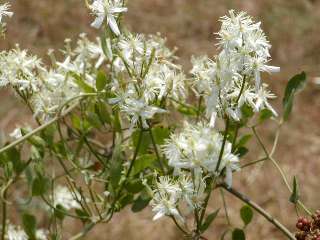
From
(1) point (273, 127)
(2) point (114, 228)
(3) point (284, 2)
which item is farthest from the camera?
(3) point (284, 2)

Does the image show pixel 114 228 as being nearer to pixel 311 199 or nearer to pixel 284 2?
pixel 311 199

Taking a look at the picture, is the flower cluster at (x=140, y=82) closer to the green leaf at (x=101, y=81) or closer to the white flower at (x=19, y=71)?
the green leaf at (x=101, y=81)

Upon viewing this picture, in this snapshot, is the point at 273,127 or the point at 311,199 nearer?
the point at 311,199

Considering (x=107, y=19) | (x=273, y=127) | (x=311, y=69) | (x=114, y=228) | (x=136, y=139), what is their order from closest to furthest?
(x=107, y=19) < (x=136, y=139) < (x=114, y=228) < (x=273, y=127) < (x=311, y=69)


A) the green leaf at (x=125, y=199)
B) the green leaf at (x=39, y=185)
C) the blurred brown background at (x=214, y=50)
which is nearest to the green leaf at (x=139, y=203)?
the green leaf at (x=125, y=199)

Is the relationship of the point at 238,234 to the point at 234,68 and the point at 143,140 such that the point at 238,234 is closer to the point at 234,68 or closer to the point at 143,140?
the point at 143,140

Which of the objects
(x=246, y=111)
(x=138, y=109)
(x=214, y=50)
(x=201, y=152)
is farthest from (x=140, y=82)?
(x=214, y=50)

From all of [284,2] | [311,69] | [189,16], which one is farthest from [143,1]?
[311,69]
